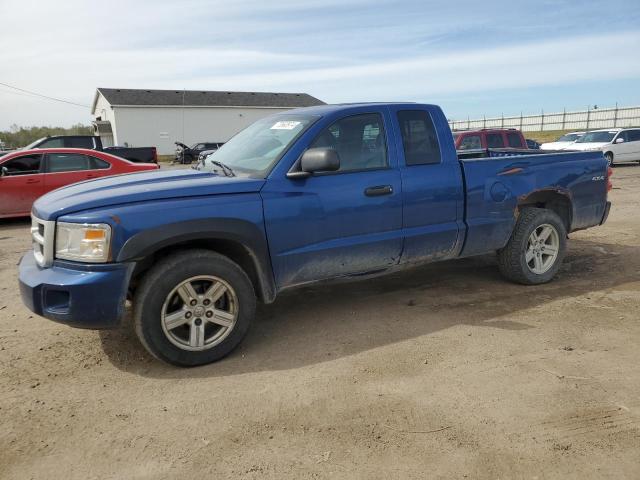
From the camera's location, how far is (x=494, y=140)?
13664 millimetres

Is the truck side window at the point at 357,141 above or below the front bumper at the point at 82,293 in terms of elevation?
above

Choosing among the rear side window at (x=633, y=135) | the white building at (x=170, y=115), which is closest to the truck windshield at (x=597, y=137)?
the rear side window at (x=633, y=135)

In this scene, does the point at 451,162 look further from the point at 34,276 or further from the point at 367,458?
the point at 34,276

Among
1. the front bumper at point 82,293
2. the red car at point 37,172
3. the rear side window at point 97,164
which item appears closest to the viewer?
the front bumper at point 82,293

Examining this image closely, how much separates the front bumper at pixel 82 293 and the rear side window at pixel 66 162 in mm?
8036

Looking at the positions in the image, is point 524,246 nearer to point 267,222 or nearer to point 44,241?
point 267,222

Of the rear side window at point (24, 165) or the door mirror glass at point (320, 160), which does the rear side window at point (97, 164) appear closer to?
the rear side window at point (24, 165)

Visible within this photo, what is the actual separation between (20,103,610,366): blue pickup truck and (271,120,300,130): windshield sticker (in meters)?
Answer: 0.02

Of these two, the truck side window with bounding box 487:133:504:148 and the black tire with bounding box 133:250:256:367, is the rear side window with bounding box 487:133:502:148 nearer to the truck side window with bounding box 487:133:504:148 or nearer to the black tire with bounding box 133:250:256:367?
the truck side window with bounding box 487:133:504:148

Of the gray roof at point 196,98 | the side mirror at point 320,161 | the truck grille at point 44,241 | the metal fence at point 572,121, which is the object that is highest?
the gray roof at point 196,98

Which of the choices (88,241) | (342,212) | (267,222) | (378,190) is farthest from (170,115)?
(88,241)

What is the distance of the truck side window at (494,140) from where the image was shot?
13617 millimetres

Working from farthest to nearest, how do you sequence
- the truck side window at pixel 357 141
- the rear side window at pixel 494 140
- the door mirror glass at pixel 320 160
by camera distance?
the rear side window at pixel 494 140 → the truck side window at pixel 357 141 → the door mirror glass at pixel 320 160

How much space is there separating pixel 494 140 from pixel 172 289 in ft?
38.9
